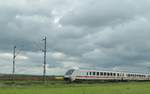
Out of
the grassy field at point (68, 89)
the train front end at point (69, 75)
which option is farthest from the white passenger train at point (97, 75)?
the grassy field at point (68, 89)

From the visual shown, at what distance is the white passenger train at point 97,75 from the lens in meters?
69.8

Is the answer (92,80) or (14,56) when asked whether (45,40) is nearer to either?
(14,56)

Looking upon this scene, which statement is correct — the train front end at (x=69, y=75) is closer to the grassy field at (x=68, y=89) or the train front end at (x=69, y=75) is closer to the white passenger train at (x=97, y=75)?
the white passenger train at (x=97, y=75)

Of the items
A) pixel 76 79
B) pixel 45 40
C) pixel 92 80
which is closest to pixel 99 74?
pixel 92 80

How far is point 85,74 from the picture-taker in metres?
71.2

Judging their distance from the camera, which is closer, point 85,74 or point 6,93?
point 6,93

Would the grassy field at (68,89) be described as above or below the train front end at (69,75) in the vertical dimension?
below

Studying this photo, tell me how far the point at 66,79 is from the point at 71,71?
2.52m

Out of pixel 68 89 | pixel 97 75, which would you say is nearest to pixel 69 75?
pixel 97 75

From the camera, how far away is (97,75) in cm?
7506

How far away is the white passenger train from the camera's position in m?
69.8

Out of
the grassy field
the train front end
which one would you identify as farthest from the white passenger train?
the grassy field

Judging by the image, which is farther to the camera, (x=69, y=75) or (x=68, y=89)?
(x=69, y=75)

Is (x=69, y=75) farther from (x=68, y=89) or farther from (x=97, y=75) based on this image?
(x=68, y=89)
